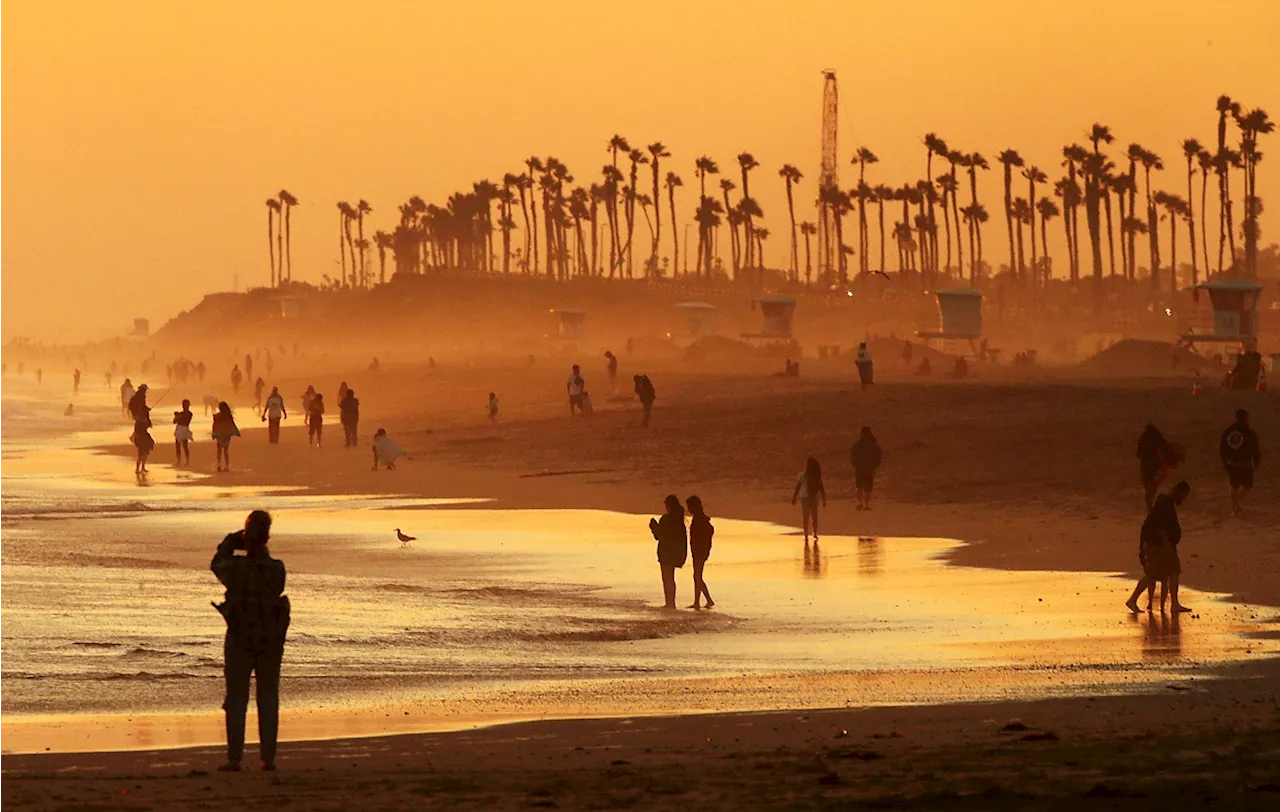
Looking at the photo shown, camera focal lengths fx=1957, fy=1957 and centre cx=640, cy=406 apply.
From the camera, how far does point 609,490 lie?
3491 cm

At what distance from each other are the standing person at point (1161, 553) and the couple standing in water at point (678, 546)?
4.16 m

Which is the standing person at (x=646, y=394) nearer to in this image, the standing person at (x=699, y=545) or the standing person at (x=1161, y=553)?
the standing person at (x=699, y=545)

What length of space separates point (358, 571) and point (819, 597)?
554 centimetres

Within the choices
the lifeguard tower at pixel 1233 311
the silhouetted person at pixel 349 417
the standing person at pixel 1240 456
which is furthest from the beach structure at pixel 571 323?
the standing person at pixel 1240 456

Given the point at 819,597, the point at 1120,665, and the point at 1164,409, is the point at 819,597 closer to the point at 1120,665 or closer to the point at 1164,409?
the point at 1120,665

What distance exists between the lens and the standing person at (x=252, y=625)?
416 inches

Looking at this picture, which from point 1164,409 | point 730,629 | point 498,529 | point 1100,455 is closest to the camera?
point 730,629

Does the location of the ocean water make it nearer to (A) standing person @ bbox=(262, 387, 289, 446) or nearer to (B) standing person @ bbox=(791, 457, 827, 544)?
(B) standing person @ bbox=(791, 457, 827, 544)

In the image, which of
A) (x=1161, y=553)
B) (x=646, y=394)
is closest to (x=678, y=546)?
(x=1161, y=553)

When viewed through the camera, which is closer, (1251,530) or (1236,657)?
(1236,657)

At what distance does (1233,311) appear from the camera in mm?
69750

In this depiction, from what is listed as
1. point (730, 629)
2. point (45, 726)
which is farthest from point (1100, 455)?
point (45, 726)

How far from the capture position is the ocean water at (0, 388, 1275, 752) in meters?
13.4

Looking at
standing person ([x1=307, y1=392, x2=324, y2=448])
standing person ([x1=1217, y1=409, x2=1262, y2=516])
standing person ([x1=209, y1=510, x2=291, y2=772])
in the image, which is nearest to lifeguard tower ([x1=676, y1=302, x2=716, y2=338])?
standing person ([x1=307, y1=392, x2=324, y2=448])
